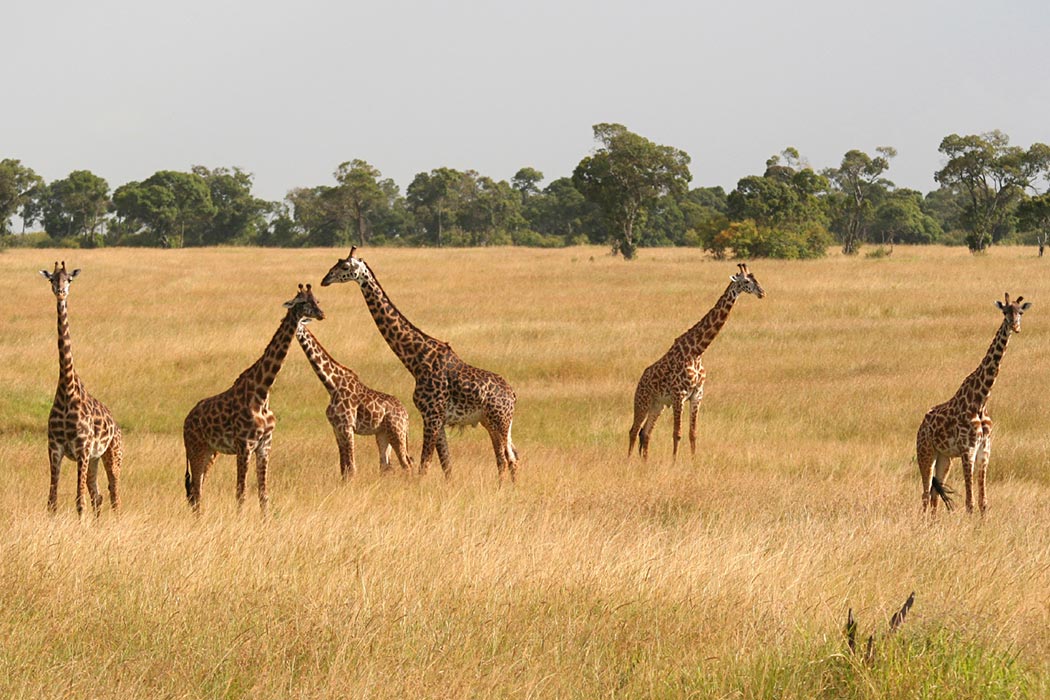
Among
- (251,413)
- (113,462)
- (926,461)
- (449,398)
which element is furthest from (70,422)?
(926,461)

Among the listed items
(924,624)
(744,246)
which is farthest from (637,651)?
(744,246)

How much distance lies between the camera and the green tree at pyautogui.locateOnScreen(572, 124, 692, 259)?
2537 inches

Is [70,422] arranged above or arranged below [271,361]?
below

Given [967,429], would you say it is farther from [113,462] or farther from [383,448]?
[113,462]

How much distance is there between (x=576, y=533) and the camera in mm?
8820

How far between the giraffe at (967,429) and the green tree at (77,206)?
314 feet

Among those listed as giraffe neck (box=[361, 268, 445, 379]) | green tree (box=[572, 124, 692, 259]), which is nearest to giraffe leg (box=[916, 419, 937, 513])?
giraffe neck (box=[361, 268, 445, 379])

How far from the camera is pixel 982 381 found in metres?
10.6

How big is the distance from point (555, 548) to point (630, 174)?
58.1 meters

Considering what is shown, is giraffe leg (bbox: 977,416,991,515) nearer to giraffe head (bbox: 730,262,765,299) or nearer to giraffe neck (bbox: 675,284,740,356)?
giraffe neck (bbox: 675,284,740,356)

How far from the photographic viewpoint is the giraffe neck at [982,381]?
10508 mm

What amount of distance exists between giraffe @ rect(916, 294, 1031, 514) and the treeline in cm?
5287

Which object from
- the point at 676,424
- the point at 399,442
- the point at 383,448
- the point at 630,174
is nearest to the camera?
the point at 399,442

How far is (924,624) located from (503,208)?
97287 millimetres
